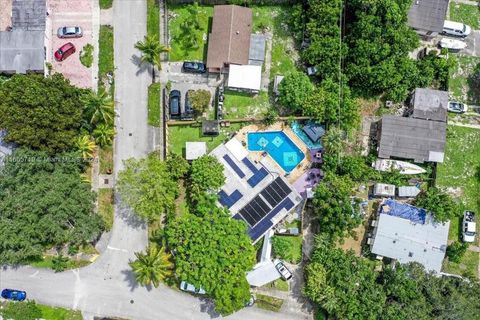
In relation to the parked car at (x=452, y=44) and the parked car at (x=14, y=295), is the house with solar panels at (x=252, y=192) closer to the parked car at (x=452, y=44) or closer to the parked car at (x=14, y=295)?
the parked car at (x=14, y=295)

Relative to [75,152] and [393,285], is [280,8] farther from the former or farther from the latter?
[393,285]

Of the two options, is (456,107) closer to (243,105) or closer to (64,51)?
(243,105)

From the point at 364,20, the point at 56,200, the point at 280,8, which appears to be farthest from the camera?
the point at 280,8

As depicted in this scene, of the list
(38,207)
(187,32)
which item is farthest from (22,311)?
(187,32)

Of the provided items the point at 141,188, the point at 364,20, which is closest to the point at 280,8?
the point at 364,20

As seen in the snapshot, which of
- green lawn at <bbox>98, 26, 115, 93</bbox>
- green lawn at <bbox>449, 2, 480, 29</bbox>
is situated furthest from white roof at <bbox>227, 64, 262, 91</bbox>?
green lawn at <bbox>449, 2, 480, 29</bbox>

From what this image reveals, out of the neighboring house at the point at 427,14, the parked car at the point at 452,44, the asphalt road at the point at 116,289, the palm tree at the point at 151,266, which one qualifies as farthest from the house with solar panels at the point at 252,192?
the parked car at the point at 452,44
